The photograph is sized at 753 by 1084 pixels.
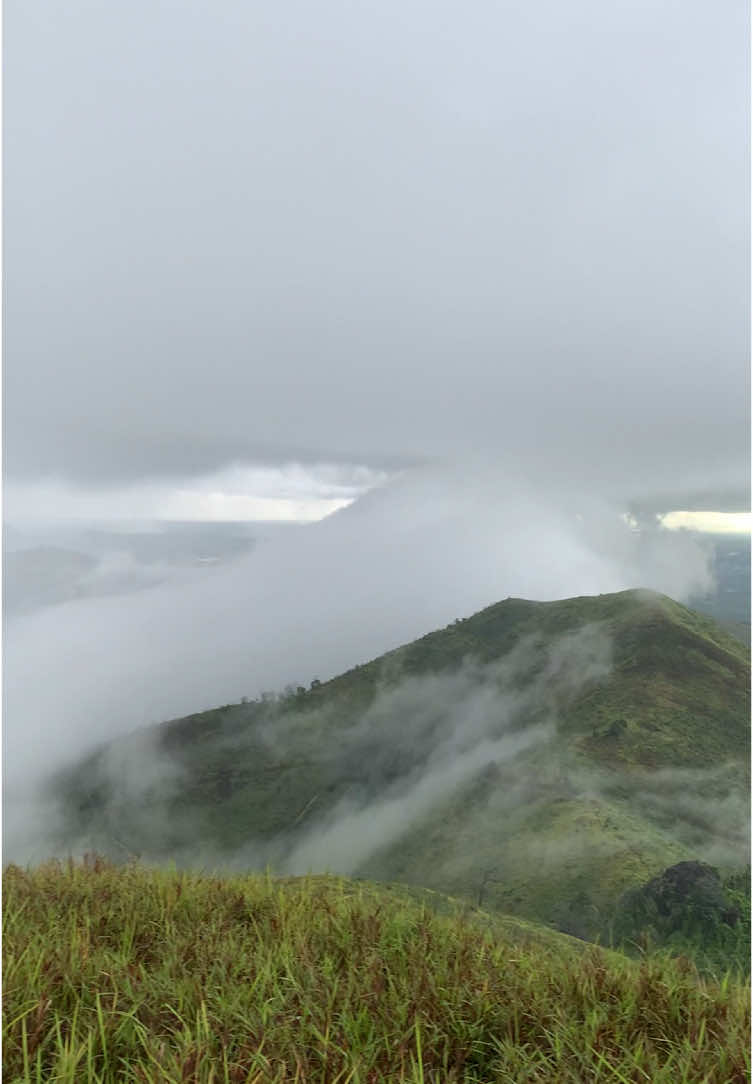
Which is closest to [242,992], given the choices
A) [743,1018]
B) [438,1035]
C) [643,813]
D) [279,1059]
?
[279,1059]

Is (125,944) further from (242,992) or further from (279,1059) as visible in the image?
(279,1059)

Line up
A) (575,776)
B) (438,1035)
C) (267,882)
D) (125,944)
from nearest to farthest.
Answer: (438,1035), (125,944), (267,882), (575,776)

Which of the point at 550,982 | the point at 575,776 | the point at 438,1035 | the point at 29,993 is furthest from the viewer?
the point at 575,776

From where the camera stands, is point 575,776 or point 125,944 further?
point 575,776

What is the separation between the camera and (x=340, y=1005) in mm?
4566

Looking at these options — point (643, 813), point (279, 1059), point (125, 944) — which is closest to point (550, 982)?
point (279, 1059)

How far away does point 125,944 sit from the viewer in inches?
224

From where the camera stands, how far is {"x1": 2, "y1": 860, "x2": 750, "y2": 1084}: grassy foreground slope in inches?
160

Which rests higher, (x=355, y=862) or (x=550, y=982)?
(x=550, y=982)

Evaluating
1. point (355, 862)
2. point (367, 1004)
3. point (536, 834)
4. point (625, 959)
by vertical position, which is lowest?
point (355, 862)

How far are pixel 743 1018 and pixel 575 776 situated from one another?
644 feet

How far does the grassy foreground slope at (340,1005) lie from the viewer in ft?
13.3

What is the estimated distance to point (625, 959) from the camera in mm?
5699

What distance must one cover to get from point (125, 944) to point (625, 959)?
4.25 metres
